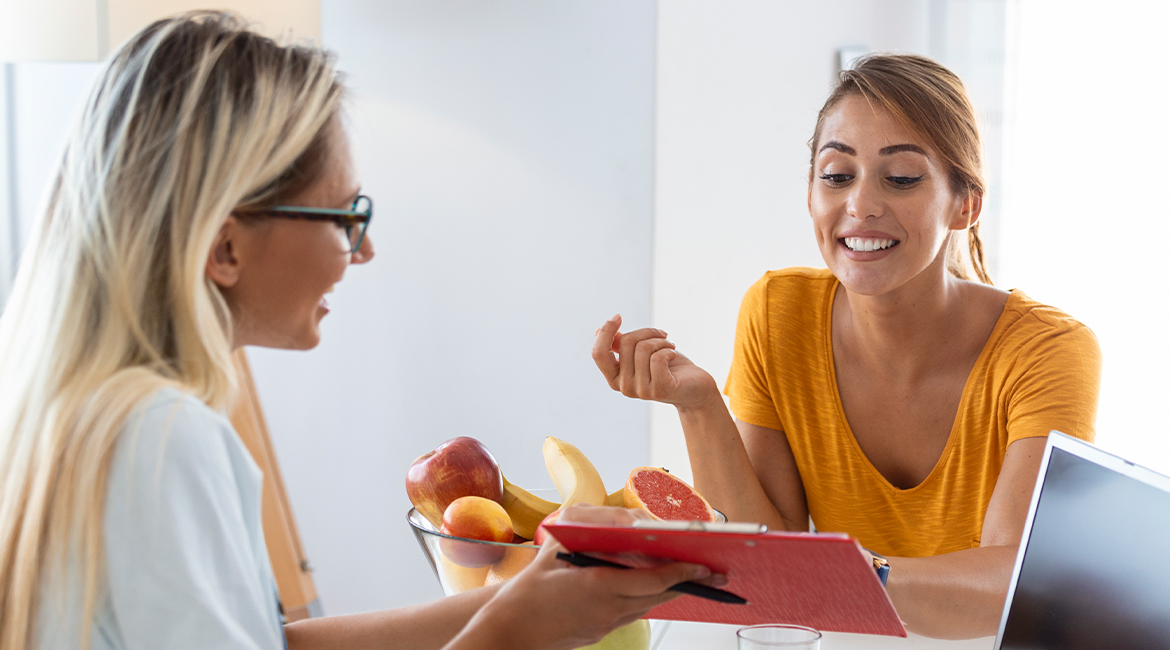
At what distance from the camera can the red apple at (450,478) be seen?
977mm

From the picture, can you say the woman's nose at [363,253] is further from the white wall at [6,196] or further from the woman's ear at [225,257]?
the white wall at [6,196]

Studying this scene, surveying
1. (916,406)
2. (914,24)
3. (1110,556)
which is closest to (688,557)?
(1110,556)

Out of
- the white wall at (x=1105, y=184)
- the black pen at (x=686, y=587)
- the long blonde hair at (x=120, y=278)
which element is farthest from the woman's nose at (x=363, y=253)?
the white wall at (x=1105, y=184)

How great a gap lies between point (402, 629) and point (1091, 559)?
0.63 meters

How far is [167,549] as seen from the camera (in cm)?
62

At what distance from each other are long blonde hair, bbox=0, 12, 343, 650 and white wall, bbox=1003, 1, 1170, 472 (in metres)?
2.16

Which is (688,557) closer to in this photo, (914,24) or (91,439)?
(91,439)

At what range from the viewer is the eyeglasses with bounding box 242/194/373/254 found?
2.56 feet

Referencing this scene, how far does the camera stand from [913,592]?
3.43 ft

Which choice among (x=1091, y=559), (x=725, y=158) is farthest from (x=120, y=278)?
(x=725, y=158)

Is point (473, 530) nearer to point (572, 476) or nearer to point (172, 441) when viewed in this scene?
point (572, 476)

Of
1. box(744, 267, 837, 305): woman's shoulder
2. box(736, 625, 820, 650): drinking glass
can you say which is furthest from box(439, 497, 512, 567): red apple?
box(744, 267, 837, 305): woman's shoulder

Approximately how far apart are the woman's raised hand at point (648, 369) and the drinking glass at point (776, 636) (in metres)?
0.51

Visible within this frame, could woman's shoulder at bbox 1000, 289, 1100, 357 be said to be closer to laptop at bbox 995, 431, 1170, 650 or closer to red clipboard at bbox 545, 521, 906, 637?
laptop at bbox 995, 431, 1170, 650
